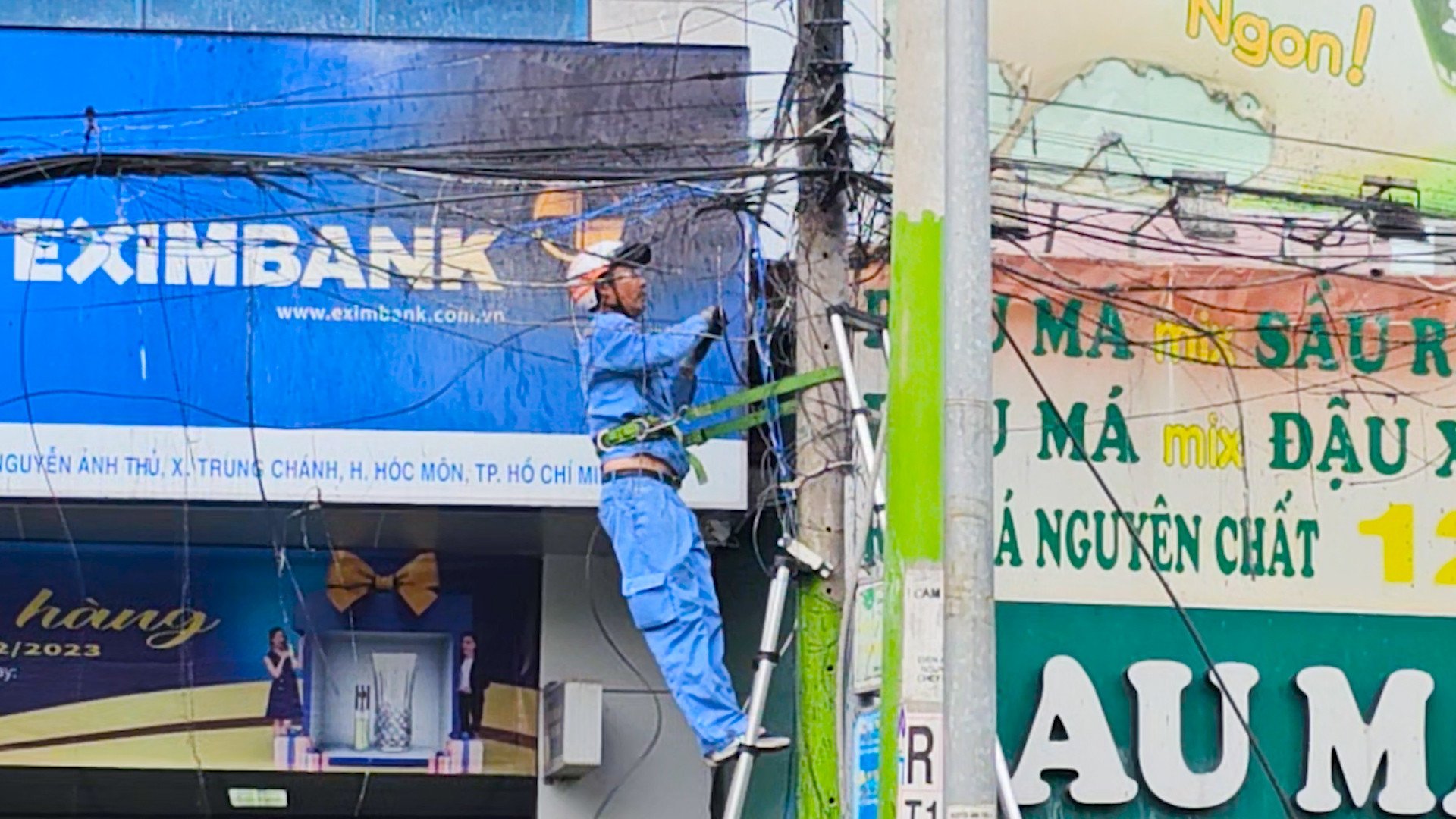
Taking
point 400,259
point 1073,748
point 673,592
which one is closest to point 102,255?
point 400,259

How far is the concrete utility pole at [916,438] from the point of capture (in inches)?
294

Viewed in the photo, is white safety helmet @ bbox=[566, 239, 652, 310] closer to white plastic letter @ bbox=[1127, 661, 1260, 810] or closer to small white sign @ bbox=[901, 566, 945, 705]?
small white sign @ bbox=[901, 566, 945, 705]

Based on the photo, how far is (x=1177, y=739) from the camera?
461 inches

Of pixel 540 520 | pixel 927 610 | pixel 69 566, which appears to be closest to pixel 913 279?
pixel 927 610

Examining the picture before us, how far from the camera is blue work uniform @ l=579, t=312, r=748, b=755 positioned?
9.62m

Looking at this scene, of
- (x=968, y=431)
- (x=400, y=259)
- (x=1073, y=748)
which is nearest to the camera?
(x=968, y=431)

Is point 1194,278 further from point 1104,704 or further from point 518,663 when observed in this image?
point 518,663

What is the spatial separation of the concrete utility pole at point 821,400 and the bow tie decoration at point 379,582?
3643 millimetres

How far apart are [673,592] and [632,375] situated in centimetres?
93

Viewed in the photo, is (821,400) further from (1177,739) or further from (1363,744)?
(1363,744)

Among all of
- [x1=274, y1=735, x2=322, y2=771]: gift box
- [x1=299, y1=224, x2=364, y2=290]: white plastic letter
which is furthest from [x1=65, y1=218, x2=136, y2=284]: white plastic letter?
[x1=274, y1=735, x2=322, y2=771]: gift box

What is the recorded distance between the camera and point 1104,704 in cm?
1173

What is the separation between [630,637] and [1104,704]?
8.46 ft

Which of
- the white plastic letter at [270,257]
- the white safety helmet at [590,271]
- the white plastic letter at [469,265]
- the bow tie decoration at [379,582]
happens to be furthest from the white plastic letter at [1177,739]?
the white plastic letter at [270,257]
